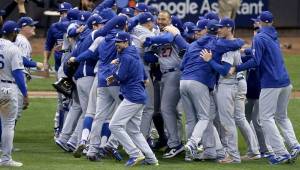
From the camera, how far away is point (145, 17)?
548 inches

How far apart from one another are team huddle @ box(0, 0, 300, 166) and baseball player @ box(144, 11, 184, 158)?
14mm

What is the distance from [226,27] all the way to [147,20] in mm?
1244

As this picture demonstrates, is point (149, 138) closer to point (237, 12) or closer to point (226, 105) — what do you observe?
point (226, 105)

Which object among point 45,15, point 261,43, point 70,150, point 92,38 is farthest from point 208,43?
point 45,15

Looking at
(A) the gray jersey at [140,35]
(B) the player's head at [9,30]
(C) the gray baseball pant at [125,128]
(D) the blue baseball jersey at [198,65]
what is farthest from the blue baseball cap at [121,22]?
(B) the player's head at [9,30]

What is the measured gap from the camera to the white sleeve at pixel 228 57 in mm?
13375

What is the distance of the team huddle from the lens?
42.8 ft

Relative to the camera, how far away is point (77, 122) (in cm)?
1476

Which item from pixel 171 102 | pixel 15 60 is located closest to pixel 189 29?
pixel 171 102

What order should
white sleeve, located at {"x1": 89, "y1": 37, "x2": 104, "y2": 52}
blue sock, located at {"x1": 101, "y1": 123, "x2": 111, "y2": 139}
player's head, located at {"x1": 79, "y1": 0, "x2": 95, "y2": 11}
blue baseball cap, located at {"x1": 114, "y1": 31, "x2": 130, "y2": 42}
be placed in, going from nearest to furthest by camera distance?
blue baseball cap, located at {"x1": 114, "y1": 31, "x2": 130, "y2": 42} < blue sock, located at {"x1": 101, "y1": 123, "x2": 111, "y2": 139} < white sleeve, located at {"x1": 89, "y1": 37, "x2": 104, "y2": 52} < player's head, located at {"x1": 79, "y1": 0, "x2": 95, "y2": 11}

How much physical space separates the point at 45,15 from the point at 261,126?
14.8 meters

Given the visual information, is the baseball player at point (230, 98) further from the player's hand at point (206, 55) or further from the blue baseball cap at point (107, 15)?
the blue baseball cap at point (107, 15)

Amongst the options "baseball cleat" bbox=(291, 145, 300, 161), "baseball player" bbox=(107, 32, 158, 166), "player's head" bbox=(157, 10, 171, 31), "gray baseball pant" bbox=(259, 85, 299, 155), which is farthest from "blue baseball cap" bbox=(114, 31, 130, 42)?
"baseball cleat" bbox=(291, 145, 300, 161)

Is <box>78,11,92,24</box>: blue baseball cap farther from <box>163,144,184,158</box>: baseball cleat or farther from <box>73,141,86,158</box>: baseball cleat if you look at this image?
<box>163,144,184,158</box>: baseball cleat
